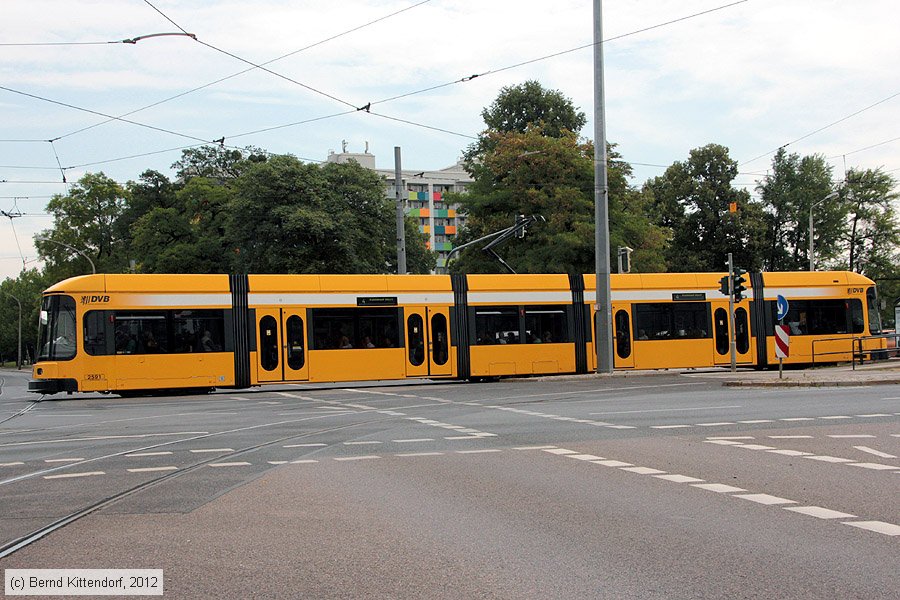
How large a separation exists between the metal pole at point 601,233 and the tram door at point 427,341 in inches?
180

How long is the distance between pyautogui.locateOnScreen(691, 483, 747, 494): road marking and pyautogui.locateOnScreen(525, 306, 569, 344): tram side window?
69.5 feet

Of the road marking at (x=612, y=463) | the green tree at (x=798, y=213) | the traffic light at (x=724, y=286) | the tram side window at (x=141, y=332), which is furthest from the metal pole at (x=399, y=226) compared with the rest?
the green tree at (x=798, y=213)

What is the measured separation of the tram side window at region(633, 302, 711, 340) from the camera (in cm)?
3203

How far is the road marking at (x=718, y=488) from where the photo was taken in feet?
29.2

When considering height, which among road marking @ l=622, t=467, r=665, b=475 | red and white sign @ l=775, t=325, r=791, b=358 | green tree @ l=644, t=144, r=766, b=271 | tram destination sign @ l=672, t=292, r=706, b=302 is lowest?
road marking @ l=622, t=467, r=665, b=475

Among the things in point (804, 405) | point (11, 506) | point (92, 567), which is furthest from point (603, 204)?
point (92, 567)

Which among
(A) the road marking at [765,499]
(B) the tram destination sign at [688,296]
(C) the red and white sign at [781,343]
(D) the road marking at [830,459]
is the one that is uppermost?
(B) the tram destination sign at [688,296]

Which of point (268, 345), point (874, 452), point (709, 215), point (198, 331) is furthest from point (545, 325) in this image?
point (709, 215)

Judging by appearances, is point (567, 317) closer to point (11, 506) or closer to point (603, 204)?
point (603, 204)

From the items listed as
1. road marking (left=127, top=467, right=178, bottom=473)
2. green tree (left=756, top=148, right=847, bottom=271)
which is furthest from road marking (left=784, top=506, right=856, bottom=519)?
green tree (left=756, top=148, right=847, bottom=271)

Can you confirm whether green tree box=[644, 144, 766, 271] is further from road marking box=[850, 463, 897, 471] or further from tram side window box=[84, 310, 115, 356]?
road marking box=[850, 463, 897, 471]

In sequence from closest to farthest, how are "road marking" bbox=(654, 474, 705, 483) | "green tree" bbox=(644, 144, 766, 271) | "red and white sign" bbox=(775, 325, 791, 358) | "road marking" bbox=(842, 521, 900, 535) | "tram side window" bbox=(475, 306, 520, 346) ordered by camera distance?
1. "road marking" bbox=(842, 521, 900, 535)
2. "road marking" bbox=(654, 474, 705, 483)
3. "red and white sign" bbox=(775, 325, 791, 358)
4. "tram side window" bbox=(475, 306, 520, 346)
5. "green tree" bbox=(644, 144, 766, 271)

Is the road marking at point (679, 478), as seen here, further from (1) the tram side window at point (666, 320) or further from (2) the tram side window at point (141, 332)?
(1) the tram side window at point (666, 320)

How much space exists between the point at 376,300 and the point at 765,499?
2114cm
